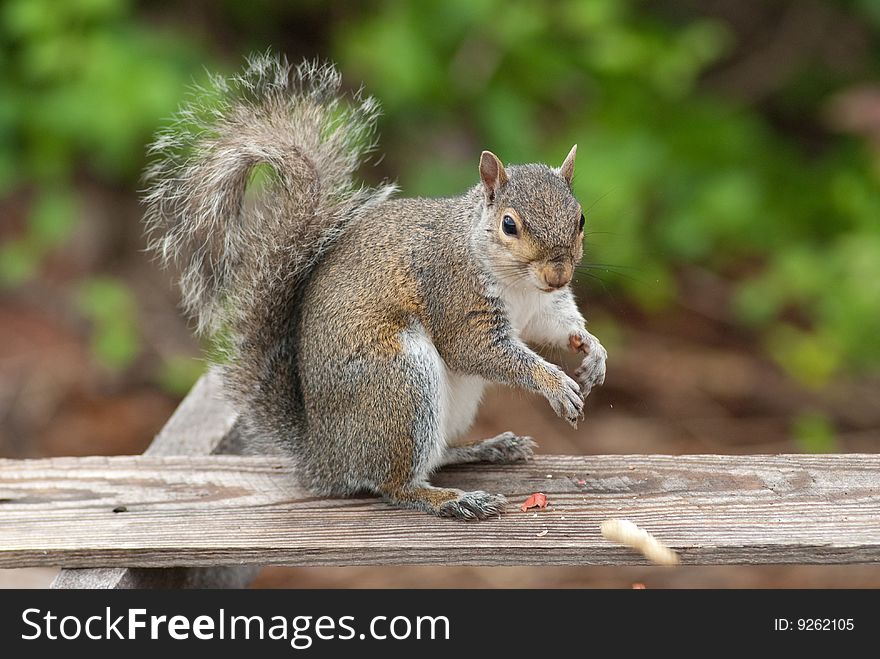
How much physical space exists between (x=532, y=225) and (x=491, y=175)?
138 millimetres

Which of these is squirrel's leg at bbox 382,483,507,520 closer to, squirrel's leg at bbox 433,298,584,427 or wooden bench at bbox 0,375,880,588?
wooden bench at bbox 0,375,880,588

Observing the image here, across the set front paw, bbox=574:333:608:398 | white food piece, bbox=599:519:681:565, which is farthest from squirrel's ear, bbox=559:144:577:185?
white food piece, bbox=599:519:681:565

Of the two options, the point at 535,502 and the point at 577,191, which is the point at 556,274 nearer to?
the point at 535,502

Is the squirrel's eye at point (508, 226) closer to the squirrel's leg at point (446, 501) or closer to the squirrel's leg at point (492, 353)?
the squirrel's leg at point (492, 353)

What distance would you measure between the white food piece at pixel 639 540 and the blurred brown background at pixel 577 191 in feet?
4.86

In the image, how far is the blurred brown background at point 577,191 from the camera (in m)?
3.49

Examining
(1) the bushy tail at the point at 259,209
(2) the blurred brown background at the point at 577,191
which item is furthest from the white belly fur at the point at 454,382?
(2) the blurred brown background at the point at 577,191

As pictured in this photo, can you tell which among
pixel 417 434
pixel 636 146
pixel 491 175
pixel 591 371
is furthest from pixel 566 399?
pixel 636 146

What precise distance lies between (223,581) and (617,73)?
2.36 meters

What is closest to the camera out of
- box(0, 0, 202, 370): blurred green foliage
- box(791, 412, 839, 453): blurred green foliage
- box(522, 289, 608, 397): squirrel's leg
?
box(522, 289, 608, 397): squirrel's leg

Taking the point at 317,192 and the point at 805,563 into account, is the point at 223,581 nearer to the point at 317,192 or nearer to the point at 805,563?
the point at 317,192

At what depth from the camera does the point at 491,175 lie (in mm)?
1857

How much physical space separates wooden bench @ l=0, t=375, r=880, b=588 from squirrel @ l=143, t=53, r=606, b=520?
7 centimetres

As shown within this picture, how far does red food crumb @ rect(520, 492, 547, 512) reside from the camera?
1836mm
